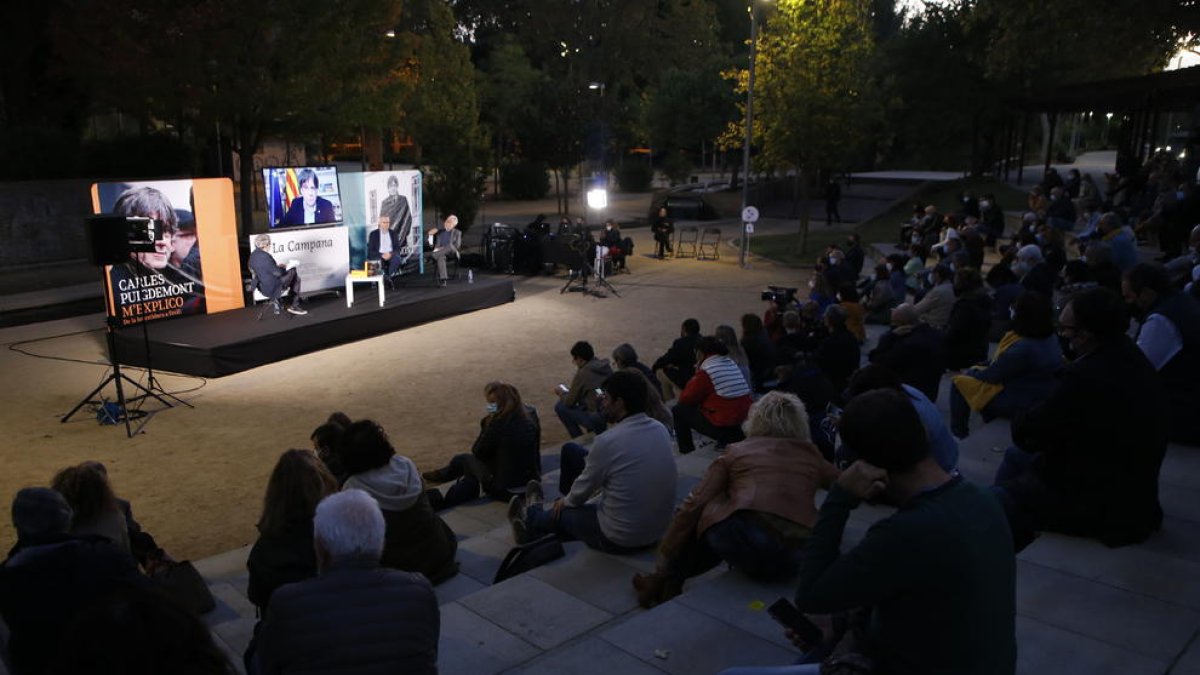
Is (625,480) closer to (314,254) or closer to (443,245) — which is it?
(314,254)

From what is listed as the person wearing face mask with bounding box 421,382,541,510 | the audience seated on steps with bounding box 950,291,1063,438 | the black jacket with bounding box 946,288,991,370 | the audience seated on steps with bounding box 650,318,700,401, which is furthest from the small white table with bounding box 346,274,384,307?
the audience seated on steps with bounding box 950,291,1063,438

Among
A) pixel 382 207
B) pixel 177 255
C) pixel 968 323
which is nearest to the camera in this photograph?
pixel 968 323

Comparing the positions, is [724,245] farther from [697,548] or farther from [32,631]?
[32,631]

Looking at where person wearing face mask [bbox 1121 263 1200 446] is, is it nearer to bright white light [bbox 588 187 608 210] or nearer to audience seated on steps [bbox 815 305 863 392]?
audience seated on steps [bbox 815 305 863 392]

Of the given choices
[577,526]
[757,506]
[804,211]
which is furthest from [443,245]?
[757,506]

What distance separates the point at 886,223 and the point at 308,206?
68.9ft

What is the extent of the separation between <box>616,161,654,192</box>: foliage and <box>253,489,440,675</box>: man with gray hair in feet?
149

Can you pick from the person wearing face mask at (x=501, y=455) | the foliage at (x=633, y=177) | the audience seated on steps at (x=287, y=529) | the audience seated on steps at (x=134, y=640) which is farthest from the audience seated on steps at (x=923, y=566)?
the foliage at (x=633, y=177)

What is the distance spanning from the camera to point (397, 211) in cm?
1842

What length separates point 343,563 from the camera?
286 cm

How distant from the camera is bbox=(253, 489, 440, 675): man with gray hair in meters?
2.74

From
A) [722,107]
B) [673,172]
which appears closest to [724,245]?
[722,107]

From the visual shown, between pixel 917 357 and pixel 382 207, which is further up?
pixel 382 207

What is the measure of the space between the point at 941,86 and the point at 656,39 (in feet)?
74.0
